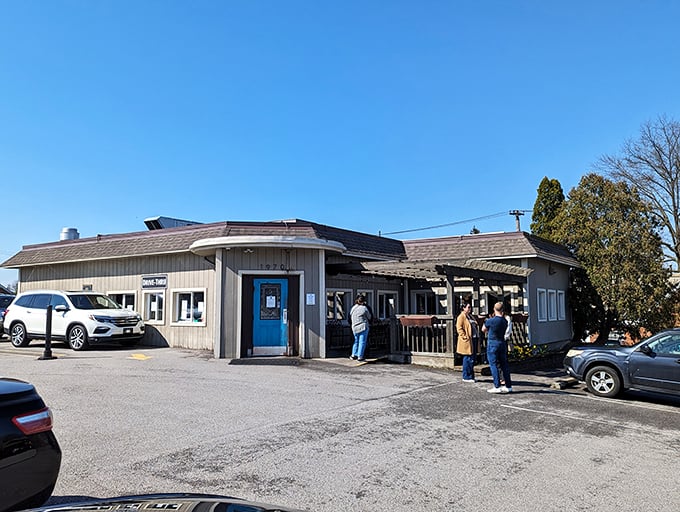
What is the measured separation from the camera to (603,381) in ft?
34.1

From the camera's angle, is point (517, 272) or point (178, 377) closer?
point (178, 377)

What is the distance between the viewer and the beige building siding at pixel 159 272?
54.4ft

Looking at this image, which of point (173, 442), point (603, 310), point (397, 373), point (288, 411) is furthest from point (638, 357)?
point (603, 310)

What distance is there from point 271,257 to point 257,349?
2.60 m

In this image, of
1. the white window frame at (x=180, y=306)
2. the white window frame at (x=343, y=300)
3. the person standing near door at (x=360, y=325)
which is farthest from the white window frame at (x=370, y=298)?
the white window frame at (x=180, y=306)

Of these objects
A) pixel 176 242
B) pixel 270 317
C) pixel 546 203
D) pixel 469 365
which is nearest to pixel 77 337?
pixel 176 242

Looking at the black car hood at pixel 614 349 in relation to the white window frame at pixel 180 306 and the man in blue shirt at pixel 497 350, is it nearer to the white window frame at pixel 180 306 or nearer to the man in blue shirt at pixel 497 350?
the man in blue shirt at pixel 497 350

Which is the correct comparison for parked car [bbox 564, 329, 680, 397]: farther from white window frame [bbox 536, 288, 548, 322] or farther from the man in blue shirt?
white window frame [bbox 536, 288, 548, 322]

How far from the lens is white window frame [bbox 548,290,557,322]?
19.8 m

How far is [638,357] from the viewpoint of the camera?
991cm

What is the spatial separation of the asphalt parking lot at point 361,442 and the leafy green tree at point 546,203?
19.5 m

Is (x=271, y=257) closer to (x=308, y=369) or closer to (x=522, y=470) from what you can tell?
(x=308, y=369)

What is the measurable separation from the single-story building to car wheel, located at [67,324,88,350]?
8.37ft

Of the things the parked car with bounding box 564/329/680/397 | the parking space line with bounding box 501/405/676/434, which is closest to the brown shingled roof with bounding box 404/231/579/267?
the parked car with bounding box 564/329/680/397
